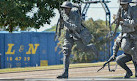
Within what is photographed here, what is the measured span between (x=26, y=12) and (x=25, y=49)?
64.4ft

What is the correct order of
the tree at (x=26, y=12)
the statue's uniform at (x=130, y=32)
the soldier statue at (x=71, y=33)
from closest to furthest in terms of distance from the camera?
the statue's uniform at (x=130, y=32)
the soldier statue at (x=71, y=33)
the tree at (x=26, y=12)

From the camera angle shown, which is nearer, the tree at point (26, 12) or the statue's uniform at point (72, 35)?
the statue's uniform at point (72, 35)

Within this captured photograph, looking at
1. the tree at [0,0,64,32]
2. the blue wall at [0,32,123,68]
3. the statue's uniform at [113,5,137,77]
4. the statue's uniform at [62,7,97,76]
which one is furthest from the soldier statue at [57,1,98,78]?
the blue wall at [0,32,123,68]

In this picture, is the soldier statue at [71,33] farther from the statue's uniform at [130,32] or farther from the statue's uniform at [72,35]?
the statue's uniform at [130,32]

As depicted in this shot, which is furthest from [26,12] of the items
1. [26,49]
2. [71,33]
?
[26,49]

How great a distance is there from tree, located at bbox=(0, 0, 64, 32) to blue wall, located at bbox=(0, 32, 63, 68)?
18.0 m

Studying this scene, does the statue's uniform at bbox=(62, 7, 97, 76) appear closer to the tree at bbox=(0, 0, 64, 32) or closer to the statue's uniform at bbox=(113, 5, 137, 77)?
the statue's uniform at bbox=(113, 5, 137, 77)

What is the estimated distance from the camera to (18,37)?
38.2 m

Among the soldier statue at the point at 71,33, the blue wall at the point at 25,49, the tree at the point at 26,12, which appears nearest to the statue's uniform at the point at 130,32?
the soldier statue at the point at 71,33

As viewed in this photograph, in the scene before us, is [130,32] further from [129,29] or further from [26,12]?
[26,12]

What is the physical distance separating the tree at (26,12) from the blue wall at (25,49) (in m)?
18.0

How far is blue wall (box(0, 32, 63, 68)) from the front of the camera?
3809cm

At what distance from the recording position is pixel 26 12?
1866 centimetres

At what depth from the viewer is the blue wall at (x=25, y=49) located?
3809cm
